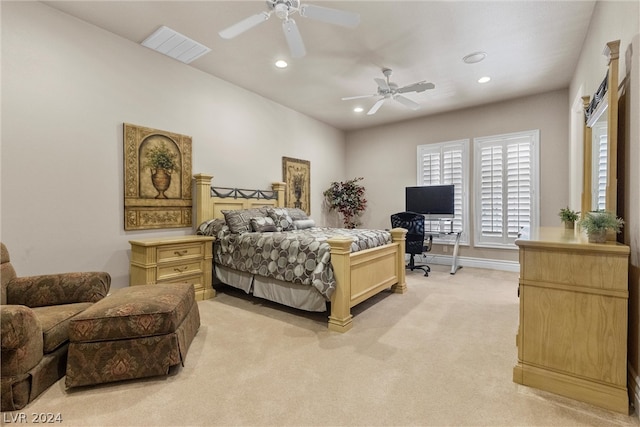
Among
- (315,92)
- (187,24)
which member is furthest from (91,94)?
(315,92)

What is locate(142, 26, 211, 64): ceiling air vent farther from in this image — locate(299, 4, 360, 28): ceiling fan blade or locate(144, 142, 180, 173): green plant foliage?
locate(299, 4, 360, 28): ceiling fan blade

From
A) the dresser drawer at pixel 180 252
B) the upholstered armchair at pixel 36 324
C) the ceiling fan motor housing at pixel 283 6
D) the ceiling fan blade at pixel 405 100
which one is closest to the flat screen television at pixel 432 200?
the ceiling fan blade at pixel 405 100

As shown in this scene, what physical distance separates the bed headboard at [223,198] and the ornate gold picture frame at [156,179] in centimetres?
15

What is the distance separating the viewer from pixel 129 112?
345cm

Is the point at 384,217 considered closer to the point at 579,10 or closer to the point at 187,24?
the point at 579,10

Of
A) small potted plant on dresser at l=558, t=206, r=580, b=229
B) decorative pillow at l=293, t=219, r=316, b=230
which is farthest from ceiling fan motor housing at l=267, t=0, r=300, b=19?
small potted plant on dresser at l=558, t=206, r=580, b=229

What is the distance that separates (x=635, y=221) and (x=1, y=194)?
4.71 m

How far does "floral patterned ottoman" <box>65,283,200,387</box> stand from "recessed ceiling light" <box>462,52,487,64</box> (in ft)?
13.5

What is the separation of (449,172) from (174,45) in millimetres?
4945

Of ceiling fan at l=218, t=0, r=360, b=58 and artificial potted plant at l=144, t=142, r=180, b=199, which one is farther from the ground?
ceiling fan at l=218, t=0, r=360, b=58

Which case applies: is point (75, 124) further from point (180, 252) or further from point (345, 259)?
point (345, 259)

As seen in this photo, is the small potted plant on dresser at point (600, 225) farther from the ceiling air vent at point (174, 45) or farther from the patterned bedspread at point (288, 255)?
the ceiling air vent at point (174, 45)

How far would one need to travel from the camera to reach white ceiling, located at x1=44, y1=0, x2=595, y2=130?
9.34ft

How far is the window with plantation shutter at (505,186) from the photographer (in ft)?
16.4
